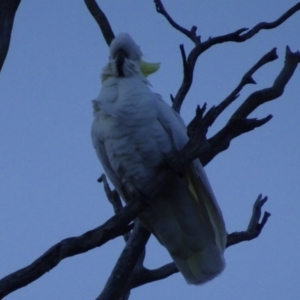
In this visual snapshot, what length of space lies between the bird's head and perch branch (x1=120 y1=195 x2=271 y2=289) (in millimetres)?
1012

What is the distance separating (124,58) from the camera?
3.63 m

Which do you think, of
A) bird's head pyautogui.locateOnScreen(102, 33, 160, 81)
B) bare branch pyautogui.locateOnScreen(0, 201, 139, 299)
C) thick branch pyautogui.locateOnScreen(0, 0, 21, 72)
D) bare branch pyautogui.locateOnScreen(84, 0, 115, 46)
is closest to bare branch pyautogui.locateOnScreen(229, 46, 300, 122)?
bird's head pyautogui.locateOnScreen(102, 33, 160, 81)

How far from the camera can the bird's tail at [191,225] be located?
331cm

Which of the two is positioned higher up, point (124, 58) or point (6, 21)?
point (124, 58)

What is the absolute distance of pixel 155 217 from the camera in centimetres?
345

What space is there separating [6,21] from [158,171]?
1.06 metres

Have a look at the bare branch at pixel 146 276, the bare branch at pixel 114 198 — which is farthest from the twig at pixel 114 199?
the bare branch at pixel 146 276

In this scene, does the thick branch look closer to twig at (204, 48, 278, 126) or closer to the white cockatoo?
the white cockatoo

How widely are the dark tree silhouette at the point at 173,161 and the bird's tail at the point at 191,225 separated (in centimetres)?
8

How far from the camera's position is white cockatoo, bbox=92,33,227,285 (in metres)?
3.27

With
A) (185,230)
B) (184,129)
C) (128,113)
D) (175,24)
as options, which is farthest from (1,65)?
(175,24)

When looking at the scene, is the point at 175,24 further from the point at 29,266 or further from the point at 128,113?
the point at 29,266

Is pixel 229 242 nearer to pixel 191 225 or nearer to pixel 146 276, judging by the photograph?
pixel 191 225

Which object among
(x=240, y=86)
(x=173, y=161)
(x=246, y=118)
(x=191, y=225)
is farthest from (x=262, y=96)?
(x=191, y=225)
